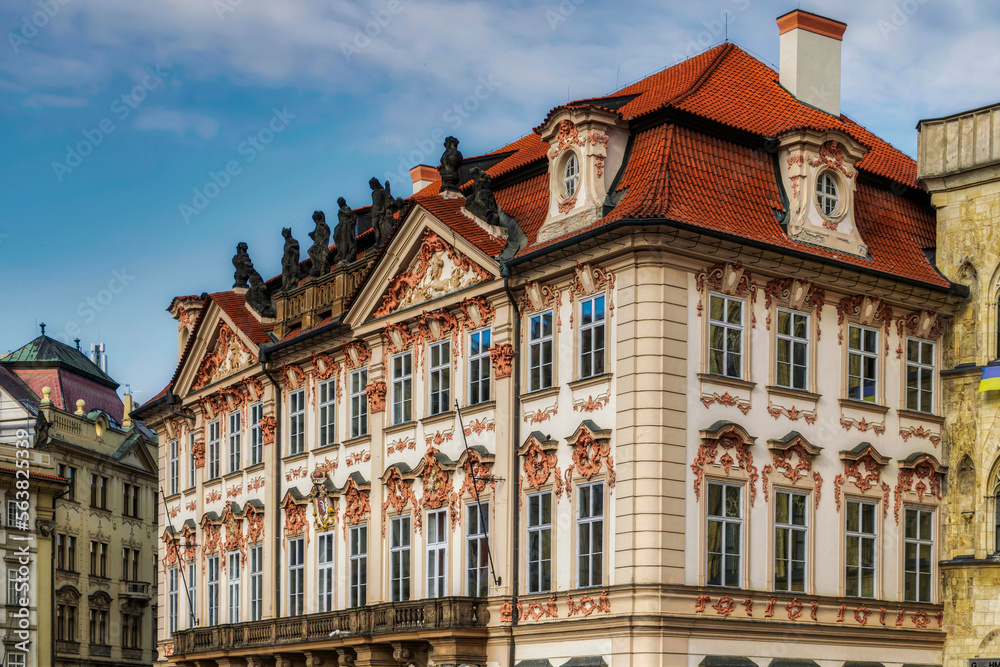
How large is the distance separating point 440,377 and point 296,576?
9146 millimetres

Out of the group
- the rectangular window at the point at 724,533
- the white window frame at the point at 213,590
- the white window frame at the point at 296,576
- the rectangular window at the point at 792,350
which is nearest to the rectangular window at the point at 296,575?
the white window frame at the point at 296,576

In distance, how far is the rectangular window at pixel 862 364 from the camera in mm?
37469

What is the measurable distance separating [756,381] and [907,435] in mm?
5062

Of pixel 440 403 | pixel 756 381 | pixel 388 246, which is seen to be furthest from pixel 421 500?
pixel 756 381

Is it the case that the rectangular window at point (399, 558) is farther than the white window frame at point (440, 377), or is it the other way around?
the rectangular window at point (399, 558)

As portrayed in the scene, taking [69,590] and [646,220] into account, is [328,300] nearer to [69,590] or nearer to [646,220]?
[646,220]

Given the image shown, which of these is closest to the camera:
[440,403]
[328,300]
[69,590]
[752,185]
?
[752,185]

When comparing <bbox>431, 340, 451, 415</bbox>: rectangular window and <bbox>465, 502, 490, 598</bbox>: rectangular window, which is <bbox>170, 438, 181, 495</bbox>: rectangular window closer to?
<bbox>431, 340, 451, 415</bbox>: rectangular window

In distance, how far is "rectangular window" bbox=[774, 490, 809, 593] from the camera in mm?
35250

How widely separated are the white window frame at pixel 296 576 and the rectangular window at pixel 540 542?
36.9 feet

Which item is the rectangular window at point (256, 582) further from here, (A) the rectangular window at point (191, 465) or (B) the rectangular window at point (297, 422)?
(A) the rectangular window at point (191, 465)

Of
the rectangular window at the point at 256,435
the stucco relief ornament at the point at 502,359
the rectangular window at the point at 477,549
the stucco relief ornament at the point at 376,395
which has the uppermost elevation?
the stucco relief ornament at the point at 502,359

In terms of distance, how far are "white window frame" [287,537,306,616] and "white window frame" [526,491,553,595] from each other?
11.2 metres

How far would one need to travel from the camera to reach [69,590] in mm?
73125
